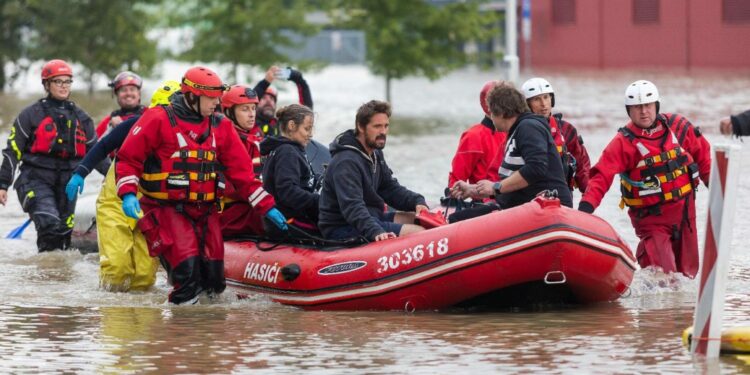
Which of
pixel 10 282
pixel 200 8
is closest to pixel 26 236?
pixel 10 282

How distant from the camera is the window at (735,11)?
47188 millimetres

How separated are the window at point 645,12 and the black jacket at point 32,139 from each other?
38.4 meters

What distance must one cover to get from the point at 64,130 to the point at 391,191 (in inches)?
139

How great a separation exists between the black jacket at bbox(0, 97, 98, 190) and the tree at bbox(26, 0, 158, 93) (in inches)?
926

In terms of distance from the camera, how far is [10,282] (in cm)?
1134

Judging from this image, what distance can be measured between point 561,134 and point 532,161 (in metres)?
1.43

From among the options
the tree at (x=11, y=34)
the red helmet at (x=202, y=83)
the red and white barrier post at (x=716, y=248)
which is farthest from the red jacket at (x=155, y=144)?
the tree at (x=11, y=34)

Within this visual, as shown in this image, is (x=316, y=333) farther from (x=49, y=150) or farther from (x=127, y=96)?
(x=49, y=150)

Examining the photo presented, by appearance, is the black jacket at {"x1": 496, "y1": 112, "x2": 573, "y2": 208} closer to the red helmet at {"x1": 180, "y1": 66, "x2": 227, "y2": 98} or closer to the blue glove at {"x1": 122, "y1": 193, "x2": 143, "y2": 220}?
the red helmet at {"x1": 180, "y1": 66, "x2": 227, "y2": 98}

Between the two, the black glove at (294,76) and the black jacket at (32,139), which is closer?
the black jacket at (32,139)

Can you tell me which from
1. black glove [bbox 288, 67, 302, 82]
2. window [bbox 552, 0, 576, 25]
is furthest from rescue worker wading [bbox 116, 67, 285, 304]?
window [bbox 552, 0, 576, 25]

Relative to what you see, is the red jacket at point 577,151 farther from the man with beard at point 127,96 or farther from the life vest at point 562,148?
the man with beard at point 127,96

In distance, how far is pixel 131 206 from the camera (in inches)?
369

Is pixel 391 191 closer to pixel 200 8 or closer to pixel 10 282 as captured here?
pixel 10 282
